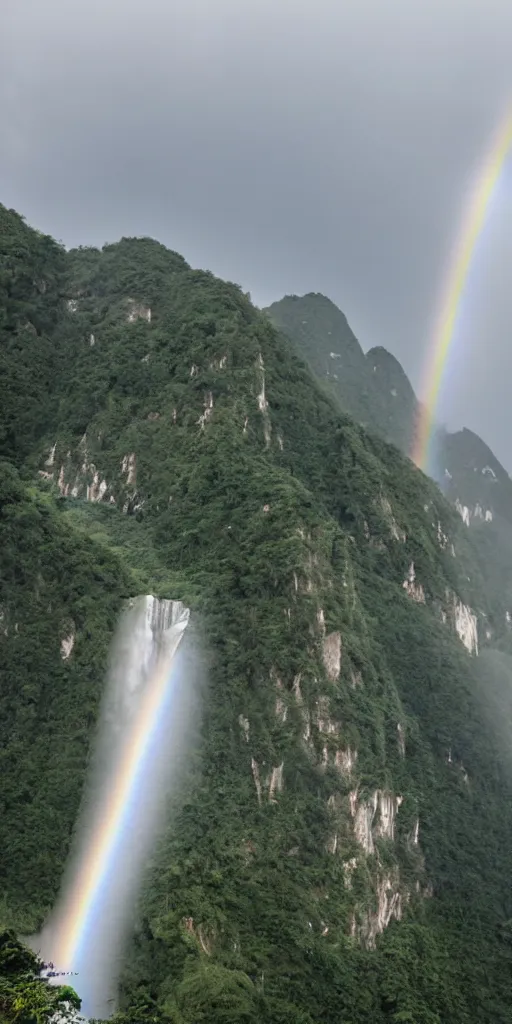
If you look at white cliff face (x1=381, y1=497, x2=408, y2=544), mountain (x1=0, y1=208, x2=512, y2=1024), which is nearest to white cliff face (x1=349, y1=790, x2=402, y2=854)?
mountain (x1=0, y1=208, x2=512, y2=1024)

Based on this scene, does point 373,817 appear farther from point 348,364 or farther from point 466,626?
point 348,364

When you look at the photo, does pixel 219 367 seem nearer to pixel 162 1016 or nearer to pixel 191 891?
pixel 191 891

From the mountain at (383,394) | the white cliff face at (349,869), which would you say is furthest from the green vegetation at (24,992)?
the mountain at (383,394)

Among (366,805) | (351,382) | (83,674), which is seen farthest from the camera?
(351,382)

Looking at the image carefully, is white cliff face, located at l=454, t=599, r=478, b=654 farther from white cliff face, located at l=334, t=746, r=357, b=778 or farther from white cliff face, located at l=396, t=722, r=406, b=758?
white cliff face, located at l=334, t=746, r=357, b=778

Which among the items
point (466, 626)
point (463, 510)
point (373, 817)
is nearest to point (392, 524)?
point (466, 626)

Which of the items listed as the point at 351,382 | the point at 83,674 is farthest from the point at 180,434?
the point at 351,382
